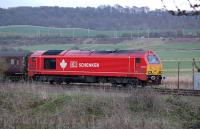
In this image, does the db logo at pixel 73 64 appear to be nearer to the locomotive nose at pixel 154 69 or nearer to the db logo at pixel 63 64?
the db logo at pixel 63 64

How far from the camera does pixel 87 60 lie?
35062mm

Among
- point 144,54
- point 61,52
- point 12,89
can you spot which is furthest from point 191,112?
point 61,52

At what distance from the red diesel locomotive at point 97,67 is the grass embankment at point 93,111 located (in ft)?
30.2

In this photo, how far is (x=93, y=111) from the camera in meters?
21.0

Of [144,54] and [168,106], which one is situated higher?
[144,54]

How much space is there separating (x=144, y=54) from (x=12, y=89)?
37.3 ft

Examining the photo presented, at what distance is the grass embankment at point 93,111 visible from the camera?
17.4m

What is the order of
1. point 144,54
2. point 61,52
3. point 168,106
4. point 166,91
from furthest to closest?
point 61,52
point 144,54
point 166,91
point 168,106

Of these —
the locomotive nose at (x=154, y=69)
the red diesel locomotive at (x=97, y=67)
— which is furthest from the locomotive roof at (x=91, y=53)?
the locomotive nose at (x=154, y=69)

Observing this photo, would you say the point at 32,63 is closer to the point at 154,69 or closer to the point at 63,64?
the point at 63,64

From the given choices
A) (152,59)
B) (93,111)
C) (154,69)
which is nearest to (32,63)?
(152,59)

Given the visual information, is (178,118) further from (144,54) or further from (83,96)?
(144,54)

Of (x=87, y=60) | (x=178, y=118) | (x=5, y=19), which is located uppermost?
(x=5, y=19)

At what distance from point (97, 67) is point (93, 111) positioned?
13.7 metres
